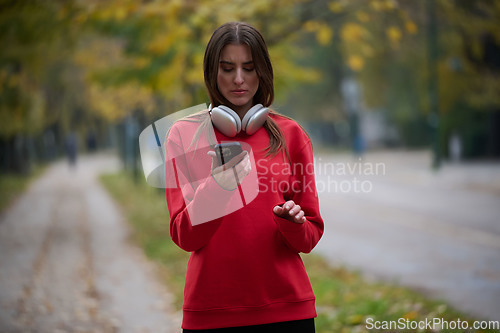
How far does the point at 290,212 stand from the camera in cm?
188

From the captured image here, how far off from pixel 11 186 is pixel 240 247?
23.3 metres

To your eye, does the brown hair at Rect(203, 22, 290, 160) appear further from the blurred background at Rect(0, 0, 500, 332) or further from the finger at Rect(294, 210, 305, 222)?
the blurred background at Rect(0, 0, 500, 332)

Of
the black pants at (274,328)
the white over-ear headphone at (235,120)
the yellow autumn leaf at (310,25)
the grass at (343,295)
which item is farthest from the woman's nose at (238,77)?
the yellow autumn leaf at (310,25)

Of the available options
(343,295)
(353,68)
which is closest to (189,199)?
(343,295)

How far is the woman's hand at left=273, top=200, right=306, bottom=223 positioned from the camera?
1.89 metres

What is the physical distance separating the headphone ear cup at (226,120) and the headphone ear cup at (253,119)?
→ 0.03 m

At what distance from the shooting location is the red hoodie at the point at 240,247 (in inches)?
79.7

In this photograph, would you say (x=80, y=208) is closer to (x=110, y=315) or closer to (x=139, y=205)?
(x=139, y=205)

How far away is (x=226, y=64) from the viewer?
2125 mm

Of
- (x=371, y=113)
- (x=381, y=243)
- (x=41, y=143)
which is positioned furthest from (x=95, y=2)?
(x=371, y=113)

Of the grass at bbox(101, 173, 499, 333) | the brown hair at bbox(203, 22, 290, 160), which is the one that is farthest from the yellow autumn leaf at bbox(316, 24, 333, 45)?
the brown hair at bbox(203, 22, 290, 160)

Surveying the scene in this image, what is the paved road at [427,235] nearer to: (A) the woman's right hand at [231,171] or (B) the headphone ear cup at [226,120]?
(B) the headphone ear cup at [226,120]

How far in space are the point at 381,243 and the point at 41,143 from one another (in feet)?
121

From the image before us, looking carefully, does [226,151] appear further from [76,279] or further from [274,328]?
[76,279]
